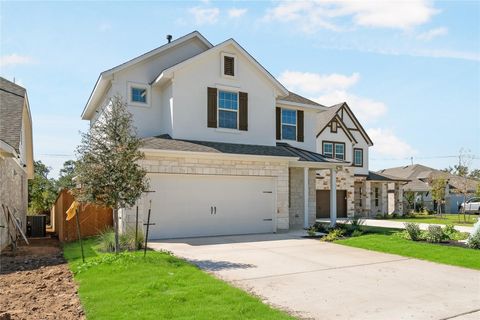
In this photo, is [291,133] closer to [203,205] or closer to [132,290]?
[203,205]

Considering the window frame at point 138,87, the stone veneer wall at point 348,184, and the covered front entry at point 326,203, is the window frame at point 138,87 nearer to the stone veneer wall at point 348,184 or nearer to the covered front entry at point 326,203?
the covered front entry at point 326,203

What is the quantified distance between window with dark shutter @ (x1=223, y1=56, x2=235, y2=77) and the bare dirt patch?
9983 millimetres

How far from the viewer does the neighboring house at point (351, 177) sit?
28.4 m

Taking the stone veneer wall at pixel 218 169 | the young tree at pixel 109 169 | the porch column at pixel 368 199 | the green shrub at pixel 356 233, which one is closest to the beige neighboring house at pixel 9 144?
the young tree at pixel 109 169

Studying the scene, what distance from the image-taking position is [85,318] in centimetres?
558

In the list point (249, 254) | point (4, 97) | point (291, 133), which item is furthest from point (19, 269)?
point (291, 133)

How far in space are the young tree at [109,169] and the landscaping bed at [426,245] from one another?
7464 millimetres

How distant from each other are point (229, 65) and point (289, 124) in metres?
4.79

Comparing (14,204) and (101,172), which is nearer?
(101,172)

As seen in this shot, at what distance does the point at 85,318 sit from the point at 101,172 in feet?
15.4

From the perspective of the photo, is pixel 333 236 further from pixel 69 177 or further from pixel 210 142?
pixel 69 177

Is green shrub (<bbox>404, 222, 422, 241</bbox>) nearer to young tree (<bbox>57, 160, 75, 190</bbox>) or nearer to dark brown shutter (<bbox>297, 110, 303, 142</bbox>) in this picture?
dark brown shutter (<bbox>297, 110, 303, 142</bbox>)

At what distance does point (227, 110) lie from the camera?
16.9 metres

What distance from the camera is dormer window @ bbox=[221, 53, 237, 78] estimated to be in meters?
16.8
